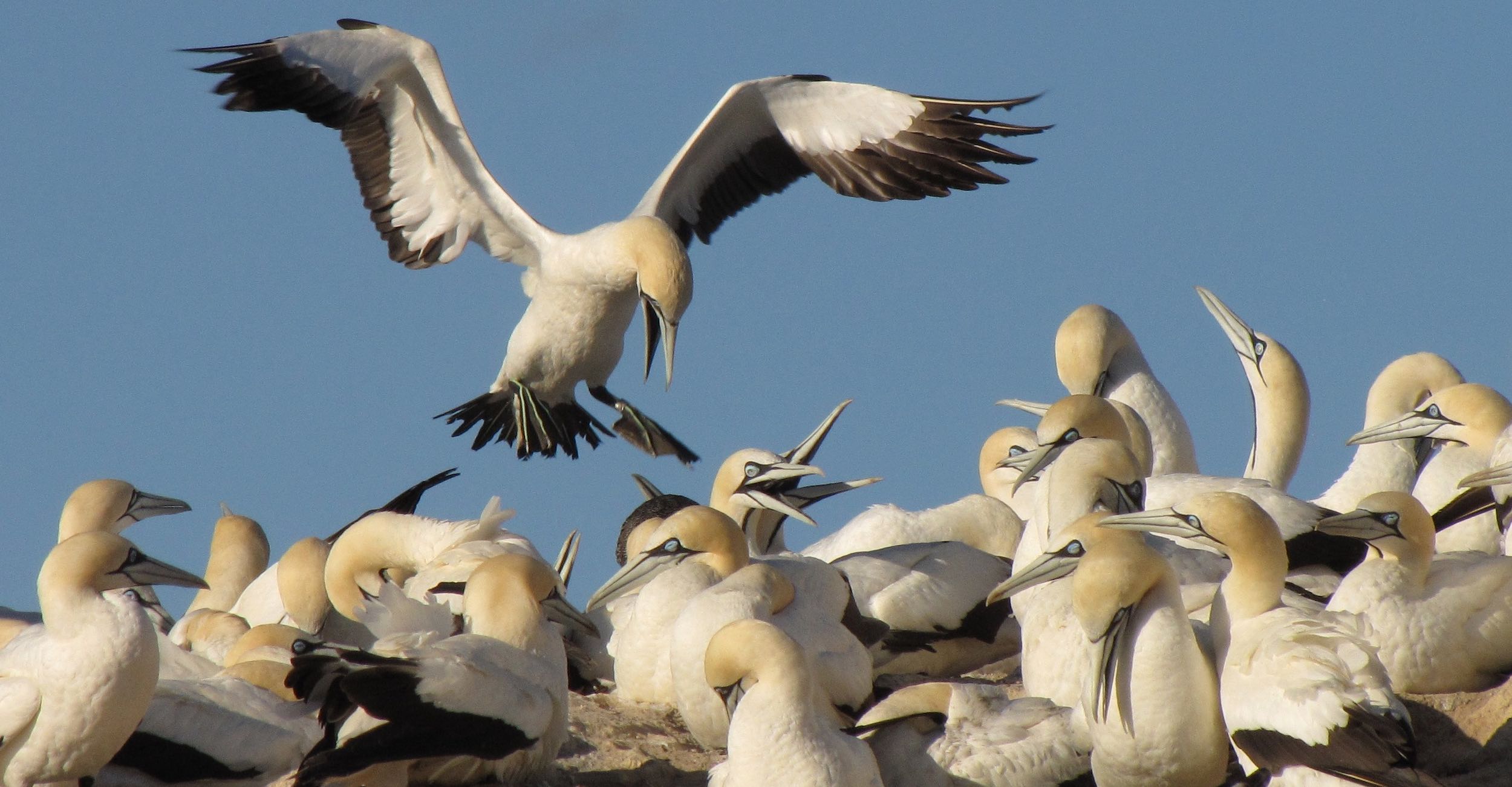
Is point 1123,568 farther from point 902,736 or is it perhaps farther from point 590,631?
point 590,631

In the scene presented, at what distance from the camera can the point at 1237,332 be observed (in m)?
10.6

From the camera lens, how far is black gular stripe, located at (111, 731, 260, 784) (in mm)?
5691

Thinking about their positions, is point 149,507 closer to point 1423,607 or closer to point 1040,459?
point 1040,459

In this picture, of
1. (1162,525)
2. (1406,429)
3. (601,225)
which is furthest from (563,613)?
(1406,429)

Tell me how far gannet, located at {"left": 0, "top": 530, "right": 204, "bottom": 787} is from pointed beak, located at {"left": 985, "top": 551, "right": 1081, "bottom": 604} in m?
2.51

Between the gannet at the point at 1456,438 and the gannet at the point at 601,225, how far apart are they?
2160 mm

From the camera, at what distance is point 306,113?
8984 millimetres

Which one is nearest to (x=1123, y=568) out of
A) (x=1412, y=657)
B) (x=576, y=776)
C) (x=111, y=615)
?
(x=1412, y=657)

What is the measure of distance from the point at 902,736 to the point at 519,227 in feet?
17.0

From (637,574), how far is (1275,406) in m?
4.32

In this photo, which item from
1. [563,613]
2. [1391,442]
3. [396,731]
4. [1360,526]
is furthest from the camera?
[1391,442]

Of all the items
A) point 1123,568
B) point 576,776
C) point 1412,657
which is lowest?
point 576,776

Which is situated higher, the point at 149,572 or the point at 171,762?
the point at 149,572

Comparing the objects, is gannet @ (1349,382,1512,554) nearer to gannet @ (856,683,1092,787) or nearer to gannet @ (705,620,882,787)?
gannet @ (856,683,1092,787)
